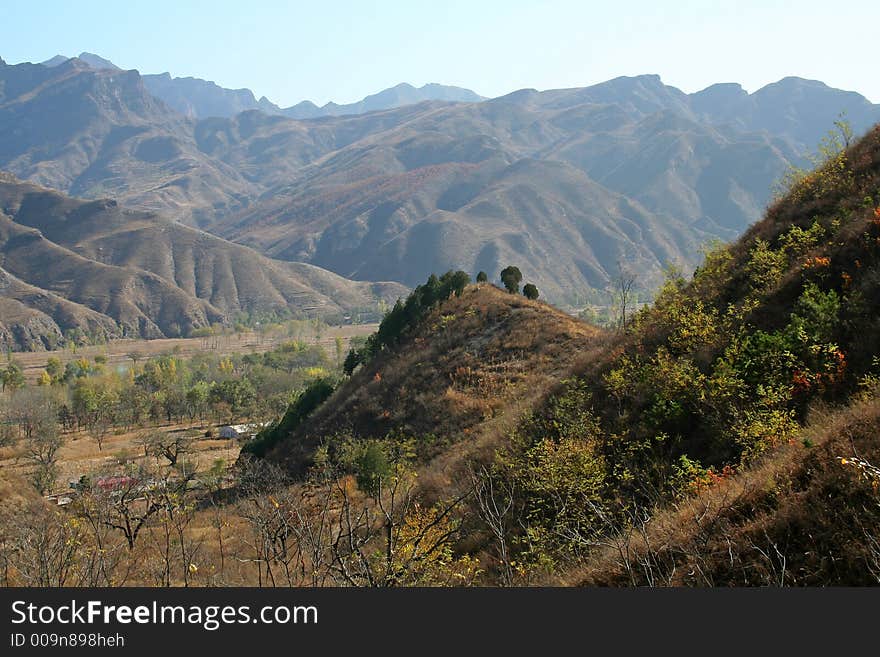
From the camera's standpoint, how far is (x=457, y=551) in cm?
1465

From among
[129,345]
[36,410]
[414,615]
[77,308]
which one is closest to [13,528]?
[414,615]

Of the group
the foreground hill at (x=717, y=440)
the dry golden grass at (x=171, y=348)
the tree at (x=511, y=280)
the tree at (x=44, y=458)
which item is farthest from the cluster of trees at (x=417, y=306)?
the dry golden grass at (x=171, y=348)

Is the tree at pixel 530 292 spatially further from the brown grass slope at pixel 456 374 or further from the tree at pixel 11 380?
the tree at pixel 11 380

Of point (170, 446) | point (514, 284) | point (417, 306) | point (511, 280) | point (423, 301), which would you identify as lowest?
point (170, 446)

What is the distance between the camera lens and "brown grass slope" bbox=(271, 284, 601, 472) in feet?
97.3

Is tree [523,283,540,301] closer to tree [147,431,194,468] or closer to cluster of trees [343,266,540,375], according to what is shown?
cluster of trees [343,266,540,375]

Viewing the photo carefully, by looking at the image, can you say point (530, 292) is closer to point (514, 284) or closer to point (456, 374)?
point (514, 284)

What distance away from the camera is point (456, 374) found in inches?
1337

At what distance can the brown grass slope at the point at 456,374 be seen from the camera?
29672mm

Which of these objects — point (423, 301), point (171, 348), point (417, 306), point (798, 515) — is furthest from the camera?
point (171, 348)

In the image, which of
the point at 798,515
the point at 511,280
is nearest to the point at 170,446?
the point at 511,280

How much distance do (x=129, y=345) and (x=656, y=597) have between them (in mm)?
208027

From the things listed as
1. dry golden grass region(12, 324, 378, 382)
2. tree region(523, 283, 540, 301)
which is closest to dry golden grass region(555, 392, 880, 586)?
tree region(523, 283, 540, 301)

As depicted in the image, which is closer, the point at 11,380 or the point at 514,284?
the point at 514,284
